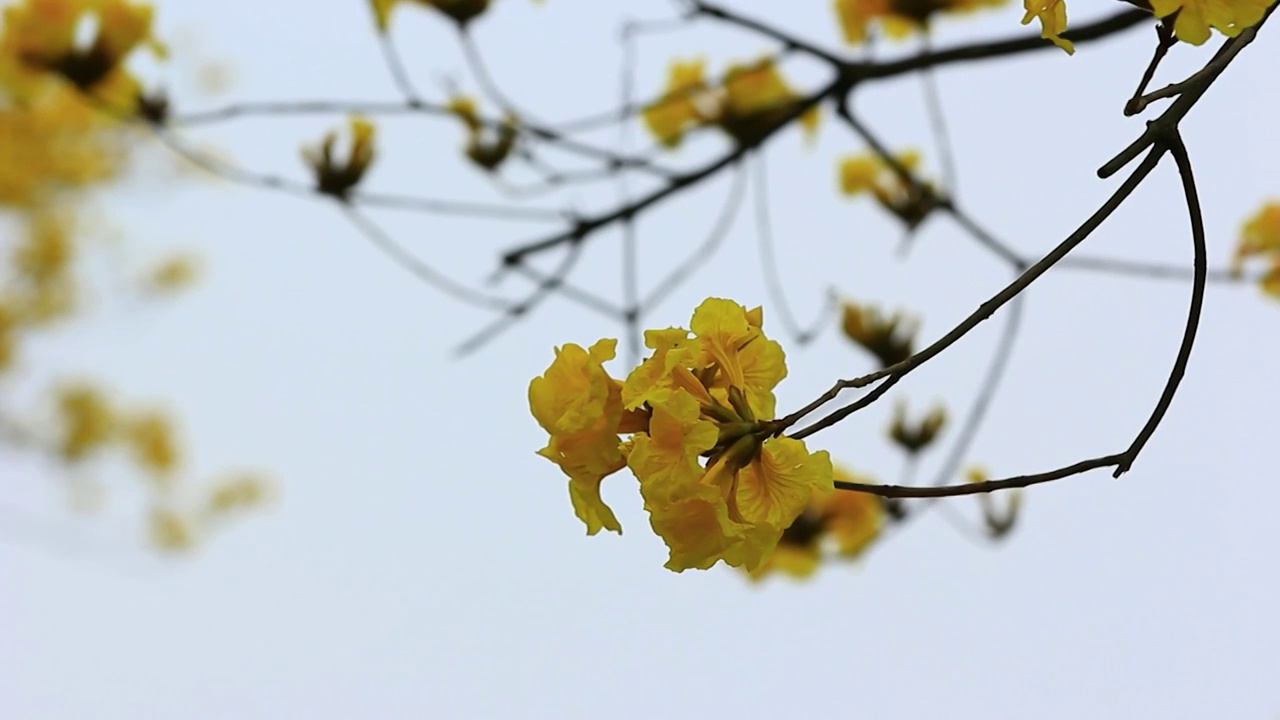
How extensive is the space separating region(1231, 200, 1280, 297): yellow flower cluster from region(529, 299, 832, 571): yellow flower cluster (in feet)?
2.24

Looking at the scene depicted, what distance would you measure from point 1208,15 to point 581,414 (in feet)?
0.47

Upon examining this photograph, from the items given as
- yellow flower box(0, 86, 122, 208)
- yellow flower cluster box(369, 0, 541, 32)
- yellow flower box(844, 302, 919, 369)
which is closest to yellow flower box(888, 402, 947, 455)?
yellow flower box(844, 302, 919, 369)

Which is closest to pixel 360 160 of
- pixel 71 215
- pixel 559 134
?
pixel 559 134

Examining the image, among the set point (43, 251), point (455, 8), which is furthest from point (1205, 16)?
point (43, 251)

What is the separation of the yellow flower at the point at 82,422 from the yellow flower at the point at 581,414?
221 cm

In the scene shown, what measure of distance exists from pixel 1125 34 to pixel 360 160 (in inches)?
17.3

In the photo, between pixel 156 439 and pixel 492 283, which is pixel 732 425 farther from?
pixel 156 439

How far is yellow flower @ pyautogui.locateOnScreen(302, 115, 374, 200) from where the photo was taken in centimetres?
75

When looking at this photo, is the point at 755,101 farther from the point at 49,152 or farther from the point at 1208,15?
the point at 49,152

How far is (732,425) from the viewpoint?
10.6 inches

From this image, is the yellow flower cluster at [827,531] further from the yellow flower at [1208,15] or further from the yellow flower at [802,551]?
the yellow flower at [1208,15]

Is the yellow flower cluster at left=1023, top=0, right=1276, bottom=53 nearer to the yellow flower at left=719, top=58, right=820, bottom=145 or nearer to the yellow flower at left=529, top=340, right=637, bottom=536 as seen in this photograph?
the yellow flower at left=529, top=340, right=637, bottom=536

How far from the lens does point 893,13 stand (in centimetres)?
83

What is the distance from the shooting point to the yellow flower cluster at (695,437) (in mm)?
256
